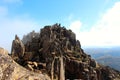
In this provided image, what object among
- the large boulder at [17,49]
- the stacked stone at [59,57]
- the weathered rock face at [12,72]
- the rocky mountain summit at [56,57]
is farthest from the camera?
the large boulder at [17,49]

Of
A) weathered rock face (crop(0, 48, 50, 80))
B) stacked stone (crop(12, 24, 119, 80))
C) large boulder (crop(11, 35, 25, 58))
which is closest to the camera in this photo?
weathered rock face (crop(0, 48, 50, 80))

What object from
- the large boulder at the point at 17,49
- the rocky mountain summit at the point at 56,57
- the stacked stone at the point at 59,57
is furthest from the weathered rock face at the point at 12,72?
the large boulder at the point at 17,49

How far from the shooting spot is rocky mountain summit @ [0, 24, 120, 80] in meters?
118

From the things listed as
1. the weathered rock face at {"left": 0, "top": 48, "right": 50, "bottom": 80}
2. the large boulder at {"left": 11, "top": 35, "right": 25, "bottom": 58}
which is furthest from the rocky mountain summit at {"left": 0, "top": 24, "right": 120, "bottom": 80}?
the weathered rock face at {"left": 0, "top": 48, "right": 50, "bottom": 80}

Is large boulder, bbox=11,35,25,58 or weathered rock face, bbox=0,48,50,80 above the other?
large boulder, bbox=11,35,25,58

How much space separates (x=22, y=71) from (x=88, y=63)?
443 ft

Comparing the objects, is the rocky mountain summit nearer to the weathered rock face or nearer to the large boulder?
the large boulder

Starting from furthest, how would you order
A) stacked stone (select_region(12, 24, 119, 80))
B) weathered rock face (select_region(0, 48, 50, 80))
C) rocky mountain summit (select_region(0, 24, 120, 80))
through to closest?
1. stacked stone (select_region(12, 24, 119, 80))
2. rocky mountain summit (select_region(0, 24, 120, 80))
3. weathered rock face (select_region(0, 48, 50, 80))

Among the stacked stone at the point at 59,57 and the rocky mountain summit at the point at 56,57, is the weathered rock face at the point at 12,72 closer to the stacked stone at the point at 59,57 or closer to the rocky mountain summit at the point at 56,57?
the rocky mountain summit at the point at 56,57

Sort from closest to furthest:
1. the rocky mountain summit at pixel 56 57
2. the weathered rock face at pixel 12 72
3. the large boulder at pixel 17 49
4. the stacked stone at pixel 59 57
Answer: the weathered rock face at pixel 12 72
the rocky mountain summit at pixel 56 57
the stacked stone at pixel 59 57
the large boulder at pixel 17 49

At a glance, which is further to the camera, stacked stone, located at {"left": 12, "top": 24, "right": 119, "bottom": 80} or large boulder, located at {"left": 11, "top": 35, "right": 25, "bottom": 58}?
large boulder, located at {"left": 11, "top": 35, "right": 25, "bottom": 58}

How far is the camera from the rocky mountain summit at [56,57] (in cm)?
11775

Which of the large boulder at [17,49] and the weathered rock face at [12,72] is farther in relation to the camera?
the large boulder at [17,49]

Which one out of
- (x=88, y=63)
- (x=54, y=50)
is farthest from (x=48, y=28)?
(x=88, y=63)
